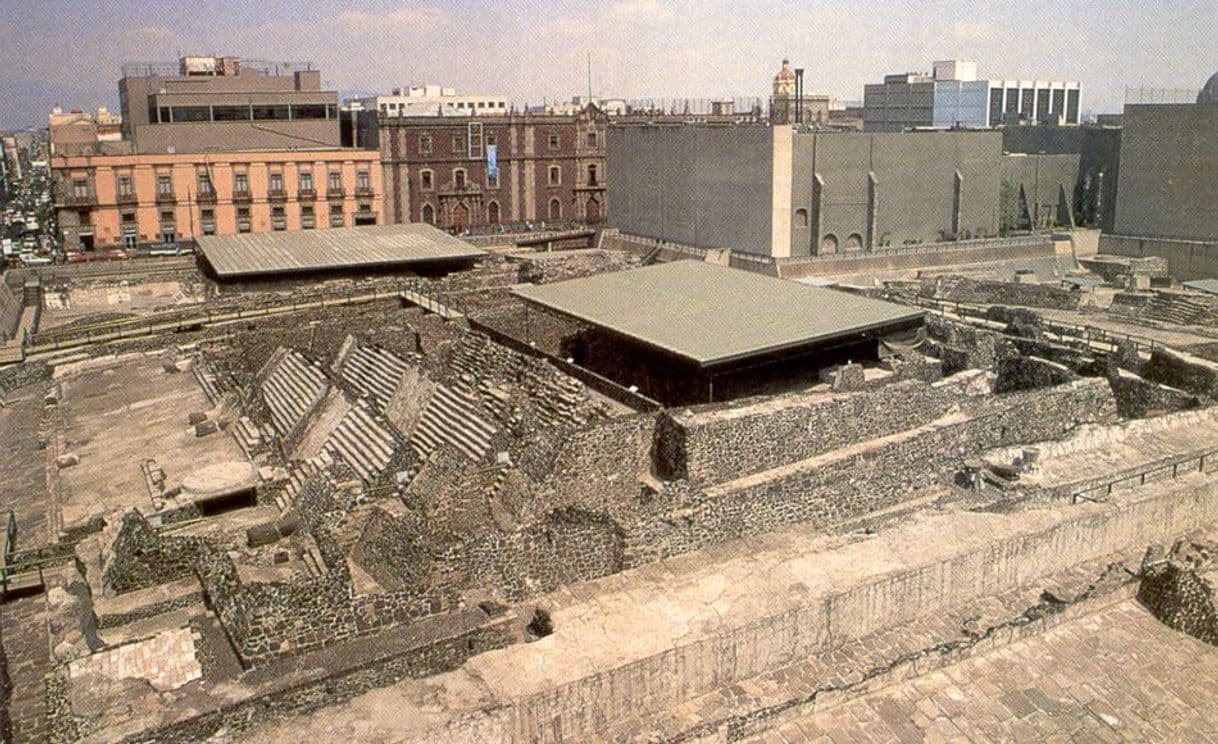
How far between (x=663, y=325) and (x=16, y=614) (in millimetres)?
13162

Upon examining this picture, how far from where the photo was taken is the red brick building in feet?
187

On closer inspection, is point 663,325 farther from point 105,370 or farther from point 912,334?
point 105,370

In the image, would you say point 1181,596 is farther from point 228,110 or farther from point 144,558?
point 228,110

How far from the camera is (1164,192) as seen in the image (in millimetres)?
47156

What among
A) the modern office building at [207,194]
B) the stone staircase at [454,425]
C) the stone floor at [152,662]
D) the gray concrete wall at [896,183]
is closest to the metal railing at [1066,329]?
the gray concrete wall at [896,183]

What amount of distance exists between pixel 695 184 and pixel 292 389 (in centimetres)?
2410

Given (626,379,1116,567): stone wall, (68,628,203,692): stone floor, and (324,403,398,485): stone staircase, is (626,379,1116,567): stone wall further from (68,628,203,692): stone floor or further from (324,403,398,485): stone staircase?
(324,403,398,485): stone staircase

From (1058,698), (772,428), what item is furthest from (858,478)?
(1058,698)

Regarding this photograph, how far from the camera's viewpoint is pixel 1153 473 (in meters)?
17.8

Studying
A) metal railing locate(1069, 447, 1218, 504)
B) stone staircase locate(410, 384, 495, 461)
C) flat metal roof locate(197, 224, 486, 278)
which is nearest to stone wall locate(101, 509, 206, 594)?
stone staircase locate(410, 384, 495, 461)

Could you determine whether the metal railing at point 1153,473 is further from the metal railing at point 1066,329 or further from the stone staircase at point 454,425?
the stone staircase at point 454,425

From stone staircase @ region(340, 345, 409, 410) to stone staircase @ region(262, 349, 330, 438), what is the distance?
766 mm

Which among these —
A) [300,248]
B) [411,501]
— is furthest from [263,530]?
[300,248]

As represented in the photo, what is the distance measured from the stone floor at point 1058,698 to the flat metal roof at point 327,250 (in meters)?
29.5
